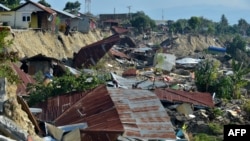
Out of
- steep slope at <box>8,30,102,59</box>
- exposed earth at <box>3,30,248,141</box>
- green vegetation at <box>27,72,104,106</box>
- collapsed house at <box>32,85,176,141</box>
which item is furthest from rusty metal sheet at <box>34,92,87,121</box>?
steep slope at <box>8,30,102,59</box>

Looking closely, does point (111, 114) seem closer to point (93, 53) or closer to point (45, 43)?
point (93, 53)

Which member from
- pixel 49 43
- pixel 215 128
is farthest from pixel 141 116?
pixel 49 43

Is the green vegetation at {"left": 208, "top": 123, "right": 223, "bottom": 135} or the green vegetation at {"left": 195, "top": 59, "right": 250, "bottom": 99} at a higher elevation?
the green vegetation at {"left": 195, "top": 59, "right": 250, "bottom": 99}

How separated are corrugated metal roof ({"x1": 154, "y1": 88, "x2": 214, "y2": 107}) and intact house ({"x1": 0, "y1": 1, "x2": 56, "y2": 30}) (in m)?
20.7

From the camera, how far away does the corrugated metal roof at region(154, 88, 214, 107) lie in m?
20.8

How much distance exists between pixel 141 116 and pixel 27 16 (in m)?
25.9

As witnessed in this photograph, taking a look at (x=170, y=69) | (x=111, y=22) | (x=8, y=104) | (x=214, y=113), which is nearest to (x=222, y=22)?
(x=111, y=22)

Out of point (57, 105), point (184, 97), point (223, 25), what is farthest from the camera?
point (223, 25)

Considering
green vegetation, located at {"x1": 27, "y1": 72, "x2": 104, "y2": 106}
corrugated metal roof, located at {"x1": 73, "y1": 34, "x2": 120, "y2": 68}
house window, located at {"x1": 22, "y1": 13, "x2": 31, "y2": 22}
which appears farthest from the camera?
house window, located at {"x1": 22, "y1": 13, "x2": 31, "y2": 22}

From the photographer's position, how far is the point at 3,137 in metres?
9.72

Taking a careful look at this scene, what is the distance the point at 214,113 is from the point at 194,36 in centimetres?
5993

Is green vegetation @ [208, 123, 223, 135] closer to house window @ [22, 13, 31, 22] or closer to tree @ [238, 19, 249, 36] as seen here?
house window @ [22, 13, 31, 22]

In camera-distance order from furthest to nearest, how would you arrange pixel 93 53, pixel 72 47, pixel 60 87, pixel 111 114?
1. pixel 72 47
2. pixel 93 53
3. pixel 60 87
4. pixel 111 114

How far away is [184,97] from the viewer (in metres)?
21.3
